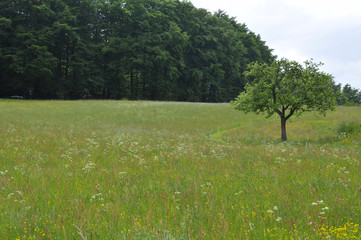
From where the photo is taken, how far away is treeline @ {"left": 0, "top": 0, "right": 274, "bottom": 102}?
183 feet

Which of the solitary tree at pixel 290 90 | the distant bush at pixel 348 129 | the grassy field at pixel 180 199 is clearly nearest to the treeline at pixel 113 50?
the solitary tree at pixel 290 90

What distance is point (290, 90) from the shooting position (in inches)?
752

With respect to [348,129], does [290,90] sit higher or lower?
higher

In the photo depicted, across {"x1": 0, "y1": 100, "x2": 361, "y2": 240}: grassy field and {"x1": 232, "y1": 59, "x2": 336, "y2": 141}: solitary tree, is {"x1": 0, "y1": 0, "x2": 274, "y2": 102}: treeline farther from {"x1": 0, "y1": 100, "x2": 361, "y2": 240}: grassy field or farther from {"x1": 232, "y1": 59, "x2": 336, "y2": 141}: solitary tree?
{"x1": 0, "y1": 100, "x2": 361, "y2": 240}: grassy field

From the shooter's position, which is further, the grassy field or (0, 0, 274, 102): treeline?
(0, 0, 274, 102): treeline

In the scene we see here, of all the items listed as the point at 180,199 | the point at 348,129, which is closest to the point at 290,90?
the point at 348,129

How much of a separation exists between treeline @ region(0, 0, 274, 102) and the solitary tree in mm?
47003

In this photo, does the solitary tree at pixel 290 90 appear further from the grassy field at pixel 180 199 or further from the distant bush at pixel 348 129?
the grassy field at pixel 180 199

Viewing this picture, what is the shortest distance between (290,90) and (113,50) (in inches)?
2064

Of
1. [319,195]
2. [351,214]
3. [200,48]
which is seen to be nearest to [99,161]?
[319,195]

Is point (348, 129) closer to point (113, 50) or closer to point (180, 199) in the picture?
point (180, 199)

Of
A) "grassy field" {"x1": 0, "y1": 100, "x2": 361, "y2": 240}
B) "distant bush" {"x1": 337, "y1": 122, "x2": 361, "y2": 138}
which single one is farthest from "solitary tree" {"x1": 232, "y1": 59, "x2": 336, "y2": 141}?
"grassy field" {"x1": 0, "y1": 100, "x2": 361, "y2": 240}

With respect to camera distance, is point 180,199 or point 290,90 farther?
point 290,90

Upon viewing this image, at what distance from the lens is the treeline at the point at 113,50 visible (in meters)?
55.8
